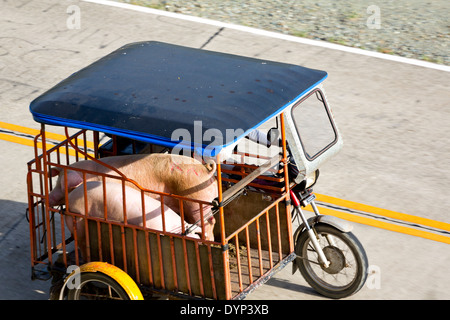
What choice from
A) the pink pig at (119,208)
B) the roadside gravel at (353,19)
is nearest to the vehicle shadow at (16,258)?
the pink pig at (119,208)

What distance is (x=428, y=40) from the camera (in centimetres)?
1224

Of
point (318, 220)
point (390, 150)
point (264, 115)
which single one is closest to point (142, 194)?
point (264, 115)

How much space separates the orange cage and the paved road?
607 mm

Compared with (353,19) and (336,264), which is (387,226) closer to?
(336,264)

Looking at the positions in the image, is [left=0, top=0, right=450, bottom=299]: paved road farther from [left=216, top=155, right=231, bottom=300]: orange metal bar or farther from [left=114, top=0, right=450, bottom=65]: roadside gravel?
[left=216, top=155, right=231, bottom=300]: orange metal bar

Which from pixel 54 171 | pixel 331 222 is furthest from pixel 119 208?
pixel 331 222

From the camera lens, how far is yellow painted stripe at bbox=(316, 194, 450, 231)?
8.41 m

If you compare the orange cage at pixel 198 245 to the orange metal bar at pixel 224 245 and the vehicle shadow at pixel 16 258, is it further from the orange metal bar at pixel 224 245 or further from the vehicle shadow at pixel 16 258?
the vehicle shadow at pixel 16 258

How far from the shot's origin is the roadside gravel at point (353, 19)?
479 inches

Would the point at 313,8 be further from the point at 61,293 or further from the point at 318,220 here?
the point at 61,293

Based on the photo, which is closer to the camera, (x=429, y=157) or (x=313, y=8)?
(x=429, y=157)

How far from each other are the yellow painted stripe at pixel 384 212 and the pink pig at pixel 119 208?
8.59ft

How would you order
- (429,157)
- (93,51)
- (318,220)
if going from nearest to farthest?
(318,220), (429,157), (93,51)

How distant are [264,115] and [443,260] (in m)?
2.71
